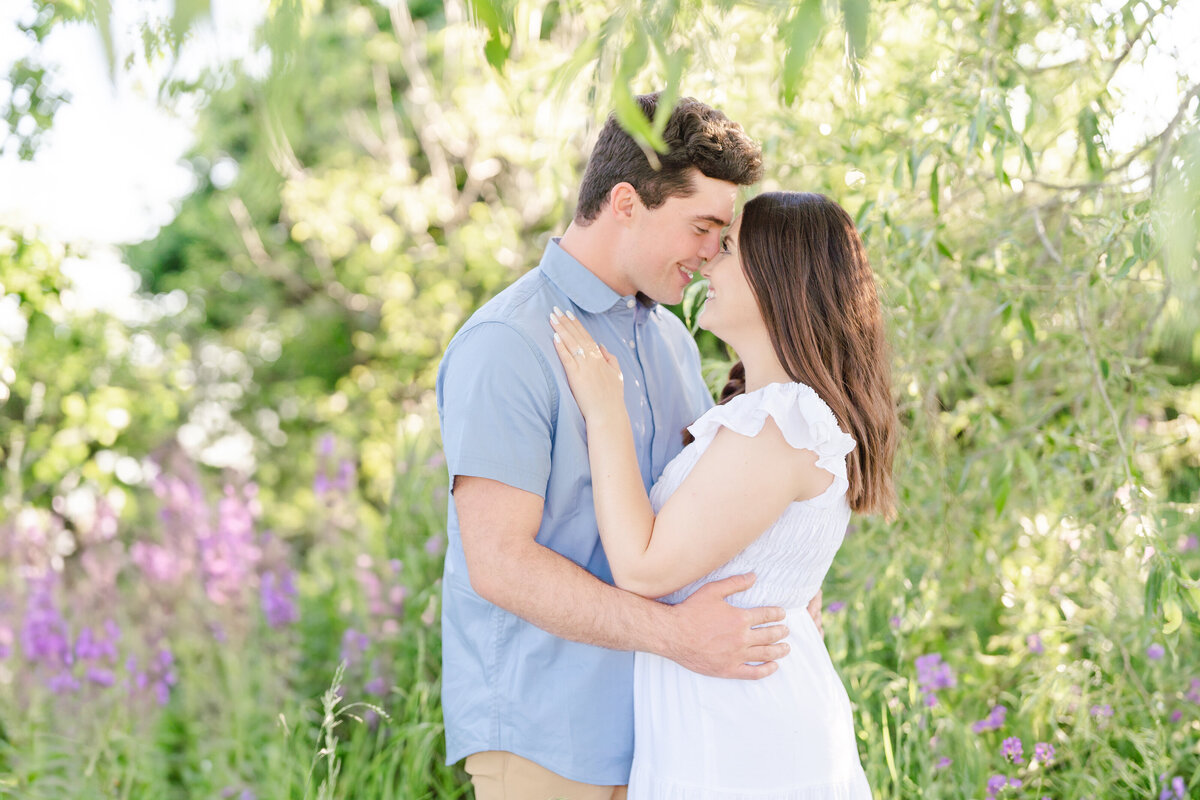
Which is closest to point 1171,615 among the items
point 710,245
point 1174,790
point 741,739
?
point 1174,790

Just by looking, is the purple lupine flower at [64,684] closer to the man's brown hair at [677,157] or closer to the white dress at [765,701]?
the white dress at [765,701]

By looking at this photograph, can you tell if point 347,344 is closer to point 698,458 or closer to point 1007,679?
point 1007,679

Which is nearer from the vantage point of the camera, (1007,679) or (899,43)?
(1007,679)

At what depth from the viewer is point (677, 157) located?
1869 mm

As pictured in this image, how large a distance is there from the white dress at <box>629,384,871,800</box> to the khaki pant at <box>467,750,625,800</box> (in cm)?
10

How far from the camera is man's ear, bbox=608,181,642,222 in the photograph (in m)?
1.90

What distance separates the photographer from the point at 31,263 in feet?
9.32

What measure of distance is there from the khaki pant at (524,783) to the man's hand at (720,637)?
1.02 feet

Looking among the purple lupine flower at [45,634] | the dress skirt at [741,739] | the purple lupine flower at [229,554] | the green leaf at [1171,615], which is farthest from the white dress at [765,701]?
the purple lupine flower at [45,634]

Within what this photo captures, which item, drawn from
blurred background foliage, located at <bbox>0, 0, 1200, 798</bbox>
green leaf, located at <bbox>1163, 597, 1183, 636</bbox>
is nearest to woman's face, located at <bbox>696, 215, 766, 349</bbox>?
blurred background foliage, located at <bbox>0, 0, 1200, 798</bbox>

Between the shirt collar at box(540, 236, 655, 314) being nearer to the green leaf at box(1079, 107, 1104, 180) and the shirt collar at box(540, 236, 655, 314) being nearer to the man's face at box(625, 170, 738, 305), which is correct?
the man's face at box(625, 170, 738, 305)

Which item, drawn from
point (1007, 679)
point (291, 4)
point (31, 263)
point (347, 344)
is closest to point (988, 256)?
point (1007, 679)

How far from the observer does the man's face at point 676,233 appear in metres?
1.90

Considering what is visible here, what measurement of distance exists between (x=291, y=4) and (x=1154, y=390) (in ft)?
8.89
